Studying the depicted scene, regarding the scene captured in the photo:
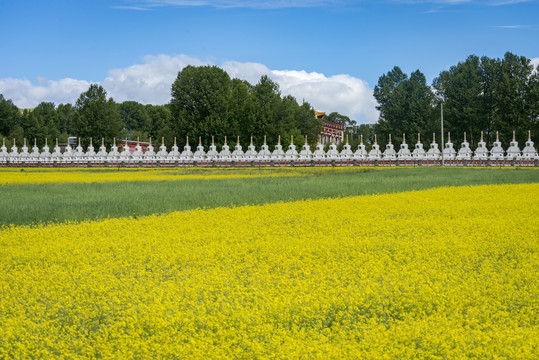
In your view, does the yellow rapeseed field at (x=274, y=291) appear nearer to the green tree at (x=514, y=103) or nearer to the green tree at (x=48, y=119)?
the green tree at (x=514, y=103)

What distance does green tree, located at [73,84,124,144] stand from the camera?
8225cm

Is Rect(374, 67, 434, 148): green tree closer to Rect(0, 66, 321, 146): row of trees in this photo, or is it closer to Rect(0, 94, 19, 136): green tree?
Rect(0, 66, 321, 146): row of trees

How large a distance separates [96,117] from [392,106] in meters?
43.6

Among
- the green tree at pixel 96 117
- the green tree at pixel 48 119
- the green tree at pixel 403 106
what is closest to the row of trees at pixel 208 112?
the green tree at pixel 96 117

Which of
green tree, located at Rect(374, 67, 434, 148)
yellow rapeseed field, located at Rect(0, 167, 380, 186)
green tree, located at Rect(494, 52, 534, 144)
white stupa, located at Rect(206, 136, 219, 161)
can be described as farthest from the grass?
green tree, located at Rect(374, 67, 434, 148)

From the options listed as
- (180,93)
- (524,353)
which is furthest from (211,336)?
(180,93)

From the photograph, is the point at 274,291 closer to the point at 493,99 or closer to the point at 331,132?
the point at 493,99

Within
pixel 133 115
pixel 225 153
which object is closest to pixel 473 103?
pixel 225 153

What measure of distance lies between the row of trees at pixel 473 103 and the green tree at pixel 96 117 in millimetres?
39700

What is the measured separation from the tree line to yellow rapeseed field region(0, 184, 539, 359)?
64.2 metres

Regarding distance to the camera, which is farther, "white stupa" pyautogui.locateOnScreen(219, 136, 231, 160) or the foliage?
the foliage

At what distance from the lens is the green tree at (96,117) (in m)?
82.2

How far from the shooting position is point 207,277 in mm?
7945

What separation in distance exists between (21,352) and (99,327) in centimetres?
87
